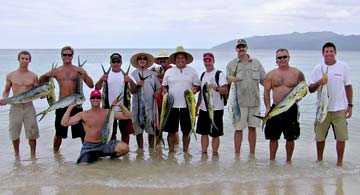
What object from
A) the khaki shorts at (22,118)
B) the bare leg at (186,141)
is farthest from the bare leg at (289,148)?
the khaki shorts at (22,118)

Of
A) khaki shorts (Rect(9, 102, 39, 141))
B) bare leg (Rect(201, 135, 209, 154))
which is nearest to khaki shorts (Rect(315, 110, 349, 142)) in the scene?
bare leg (Rect(201, 135, 209, 154))

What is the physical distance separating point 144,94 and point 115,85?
56 cm

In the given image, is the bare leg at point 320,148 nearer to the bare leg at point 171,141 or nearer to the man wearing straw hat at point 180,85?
the man wearing straw hat at point 180,85

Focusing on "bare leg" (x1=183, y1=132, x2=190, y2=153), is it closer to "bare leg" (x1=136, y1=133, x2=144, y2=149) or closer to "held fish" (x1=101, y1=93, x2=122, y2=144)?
"bare leg" (x1=136, y1=133, x2=144, y2=149)

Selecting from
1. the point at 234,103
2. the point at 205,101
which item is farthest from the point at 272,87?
the point at 205,101

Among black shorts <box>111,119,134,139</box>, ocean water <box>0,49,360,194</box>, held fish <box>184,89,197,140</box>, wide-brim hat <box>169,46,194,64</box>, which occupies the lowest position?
ocean water <box>0,49,360,194</box>

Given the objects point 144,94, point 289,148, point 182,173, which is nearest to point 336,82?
point 289,148

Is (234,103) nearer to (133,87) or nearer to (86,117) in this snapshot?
(133,87)

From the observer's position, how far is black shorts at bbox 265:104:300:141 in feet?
22.1

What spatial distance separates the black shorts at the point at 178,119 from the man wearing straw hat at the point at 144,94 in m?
0.46

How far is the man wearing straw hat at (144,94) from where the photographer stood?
7.49 m

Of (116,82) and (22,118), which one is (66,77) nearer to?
(116,82)

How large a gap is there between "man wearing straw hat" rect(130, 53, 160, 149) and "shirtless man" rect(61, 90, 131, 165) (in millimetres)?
548

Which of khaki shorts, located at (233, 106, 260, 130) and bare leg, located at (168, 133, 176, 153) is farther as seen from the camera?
bare leg, located at (168, 133, 176, 153)
